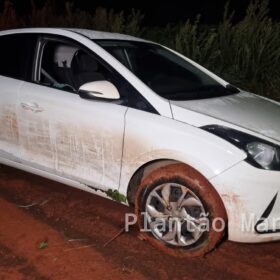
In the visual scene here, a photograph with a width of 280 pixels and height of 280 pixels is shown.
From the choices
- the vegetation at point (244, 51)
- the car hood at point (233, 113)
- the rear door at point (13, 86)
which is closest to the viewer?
the car hood at point (233, 113)

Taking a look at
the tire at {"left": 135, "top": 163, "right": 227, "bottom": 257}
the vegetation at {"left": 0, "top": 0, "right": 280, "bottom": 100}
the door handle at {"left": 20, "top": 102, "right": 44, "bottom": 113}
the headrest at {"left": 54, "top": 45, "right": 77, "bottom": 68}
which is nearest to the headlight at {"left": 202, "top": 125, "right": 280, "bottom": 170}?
the tire at {"left": 135, "top": 163, "right": 227, "bottom": 257}

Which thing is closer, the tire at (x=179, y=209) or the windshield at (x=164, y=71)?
the tire at (x=179, y=209)

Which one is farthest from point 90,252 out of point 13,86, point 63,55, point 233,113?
point 63,55

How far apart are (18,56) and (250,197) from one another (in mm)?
2543

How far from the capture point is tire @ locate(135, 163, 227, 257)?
9.36 ft

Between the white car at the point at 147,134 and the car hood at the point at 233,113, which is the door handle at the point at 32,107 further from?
the car hood at the point at 233,113

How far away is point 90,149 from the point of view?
3.31 m

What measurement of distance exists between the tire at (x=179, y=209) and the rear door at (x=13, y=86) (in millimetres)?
1402

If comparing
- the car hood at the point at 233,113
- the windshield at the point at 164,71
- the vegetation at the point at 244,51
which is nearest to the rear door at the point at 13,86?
the windshield at the point at 164,71

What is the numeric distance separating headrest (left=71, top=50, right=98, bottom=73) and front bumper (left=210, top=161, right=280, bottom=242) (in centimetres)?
181

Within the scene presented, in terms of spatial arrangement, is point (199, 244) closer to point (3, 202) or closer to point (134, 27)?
point (3, 202)

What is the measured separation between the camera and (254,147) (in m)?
2.81

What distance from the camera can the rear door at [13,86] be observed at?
379 cm

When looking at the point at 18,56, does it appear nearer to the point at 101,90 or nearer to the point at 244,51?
the point at 101,90
